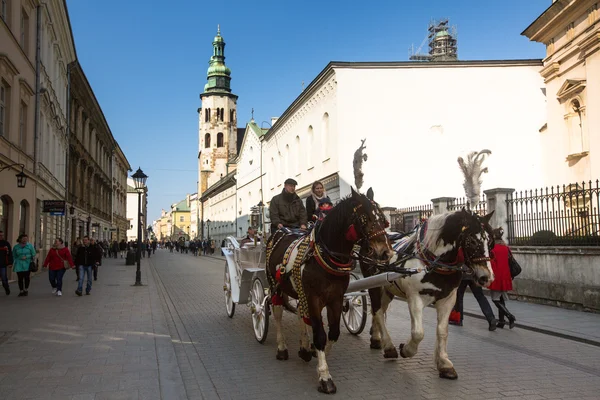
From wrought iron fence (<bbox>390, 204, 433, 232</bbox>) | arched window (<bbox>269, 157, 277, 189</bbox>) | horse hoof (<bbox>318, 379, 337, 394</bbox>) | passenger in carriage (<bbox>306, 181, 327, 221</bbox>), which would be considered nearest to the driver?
passenger in carriage (<bbox>306, 181, 327, 221</bbox>)

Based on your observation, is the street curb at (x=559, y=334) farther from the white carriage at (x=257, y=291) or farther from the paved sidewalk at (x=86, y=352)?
the paved sidewalk at (x=86, y=352)

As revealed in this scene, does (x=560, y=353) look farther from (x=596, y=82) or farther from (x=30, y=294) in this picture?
(x=596, y=82)

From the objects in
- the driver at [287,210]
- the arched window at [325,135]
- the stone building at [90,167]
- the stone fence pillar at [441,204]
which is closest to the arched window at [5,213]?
the stone building at [90,167]

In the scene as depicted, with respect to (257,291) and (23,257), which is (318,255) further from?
(23,257)

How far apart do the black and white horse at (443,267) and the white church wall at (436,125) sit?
76.5 ft

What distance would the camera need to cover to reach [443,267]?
20.0 feet

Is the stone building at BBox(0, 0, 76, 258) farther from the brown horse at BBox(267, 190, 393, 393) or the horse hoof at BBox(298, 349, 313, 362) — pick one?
the brown horse at BBox(267, 190, 393, 393)

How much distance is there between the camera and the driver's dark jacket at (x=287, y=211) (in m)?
8.18

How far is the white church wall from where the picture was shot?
97.7 ft

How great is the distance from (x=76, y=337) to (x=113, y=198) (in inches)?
2223

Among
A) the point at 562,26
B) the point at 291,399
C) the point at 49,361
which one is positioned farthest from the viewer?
the point at 562,26

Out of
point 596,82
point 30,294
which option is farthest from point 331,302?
point 596,82

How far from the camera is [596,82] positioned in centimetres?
2184

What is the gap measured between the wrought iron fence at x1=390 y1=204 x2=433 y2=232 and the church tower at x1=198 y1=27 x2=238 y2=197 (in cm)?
7486
